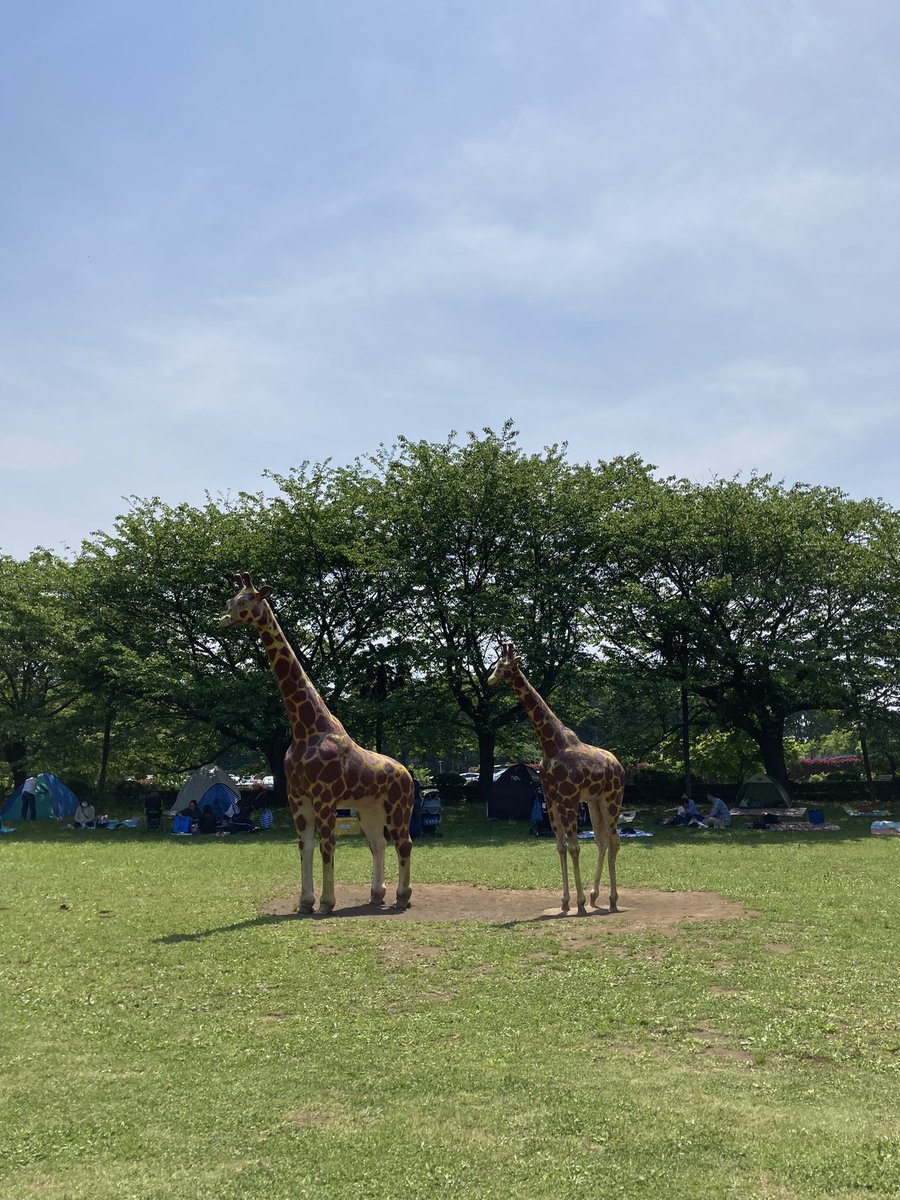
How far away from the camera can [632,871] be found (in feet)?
61.5

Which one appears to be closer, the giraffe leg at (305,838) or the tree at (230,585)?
the giraffe leg at (305,838)

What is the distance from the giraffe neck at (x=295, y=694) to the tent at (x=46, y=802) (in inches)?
925

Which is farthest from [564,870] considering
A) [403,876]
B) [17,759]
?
[17,759]

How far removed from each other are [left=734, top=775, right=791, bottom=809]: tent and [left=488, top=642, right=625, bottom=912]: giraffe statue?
21.6 metres

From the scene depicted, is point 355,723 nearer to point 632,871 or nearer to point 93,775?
point 93,775

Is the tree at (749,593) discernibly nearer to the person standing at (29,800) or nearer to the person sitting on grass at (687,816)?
the person sitting on grass at (687,816)

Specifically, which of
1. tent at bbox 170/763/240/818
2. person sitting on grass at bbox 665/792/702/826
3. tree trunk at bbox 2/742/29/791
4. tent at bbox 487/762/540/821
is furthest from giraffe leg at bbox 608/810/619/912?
tree trunk at bbox 2/742/29/791

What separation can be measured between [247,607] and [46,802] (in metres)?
24.4

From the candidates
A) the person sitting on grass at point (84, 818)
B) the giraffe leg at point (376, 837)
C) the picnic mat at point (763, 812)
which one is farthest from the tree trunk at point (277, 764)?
the giraffe leg at point (376, 837)

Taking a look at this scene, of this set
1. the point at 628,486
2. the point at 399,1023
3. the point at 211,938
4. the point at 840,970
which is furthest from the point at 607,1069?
the point at 628,486

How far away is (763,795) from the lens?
114 ft

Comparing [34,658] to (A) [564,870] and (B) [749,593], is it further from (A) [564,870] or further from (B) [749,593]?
(A) [564,870]

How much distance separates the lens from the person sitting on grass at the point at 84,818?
31969 mm

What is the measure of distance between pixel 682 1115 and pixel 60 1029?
205 inches
